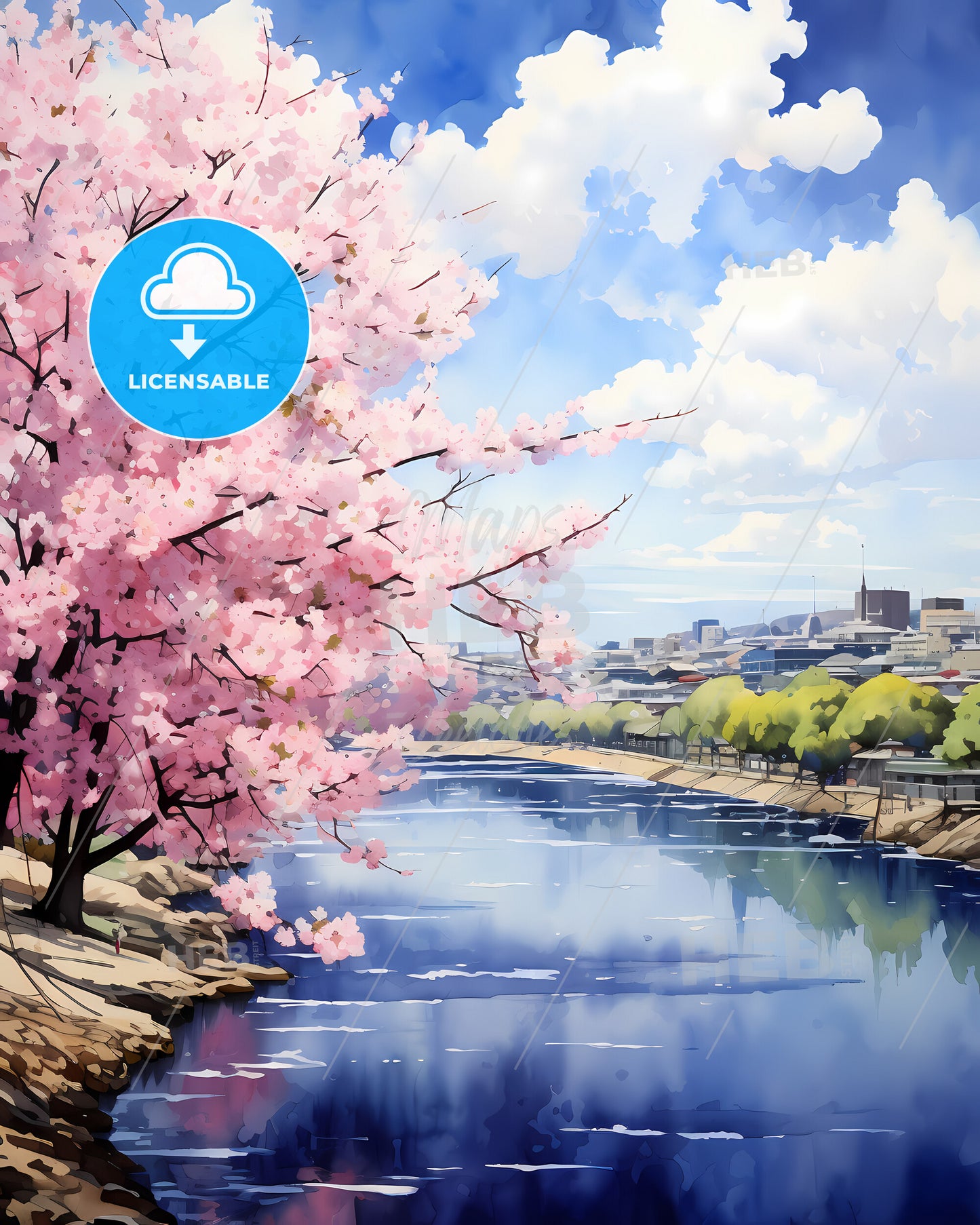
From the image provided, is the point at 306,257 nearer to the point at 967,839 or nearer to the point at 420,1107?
the point at 420,1107

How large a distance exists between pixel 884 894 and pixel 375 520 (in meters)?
24.4

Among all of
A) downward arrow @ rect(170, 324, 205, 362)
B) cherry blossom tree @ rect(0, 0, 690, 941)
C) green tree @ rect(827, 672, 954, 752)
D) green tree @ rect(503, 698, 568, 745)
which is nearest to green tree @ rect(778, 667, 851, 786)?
green tree @ rect(827, 672, 954, 752)

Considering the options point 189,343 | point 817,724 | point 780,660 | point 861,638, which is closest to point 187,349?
point 189,343

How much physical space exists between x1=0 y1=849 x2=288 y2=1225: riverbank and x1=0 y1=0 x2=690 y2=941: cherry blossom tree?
8.16 ft

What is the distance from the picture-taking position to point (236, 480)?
5.92 meters

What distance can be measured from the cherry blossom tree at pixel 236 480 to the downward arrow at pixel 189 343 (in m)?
0.50

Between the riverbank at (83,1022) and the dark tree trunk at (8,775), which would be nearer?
the dark tree trunk at (8,775)

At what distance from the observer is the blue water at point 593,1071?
9703mm

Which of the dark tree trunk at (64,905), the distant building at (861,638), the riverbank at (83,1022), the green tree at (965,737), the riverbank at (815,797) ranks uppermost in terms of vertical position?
the distant building at (861,638)

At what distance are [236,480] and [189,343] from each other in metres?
0.83

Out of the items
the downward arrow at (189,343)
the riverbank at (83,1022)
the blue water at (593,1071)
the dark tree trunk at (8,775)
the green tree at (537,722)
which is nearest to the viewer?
the downward arrow at (189,343)

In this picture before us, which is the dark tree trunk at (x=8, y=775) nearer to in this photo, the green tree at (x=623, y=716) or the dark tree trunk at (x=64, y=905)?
the dark tree trunk at (x=64, y=905)

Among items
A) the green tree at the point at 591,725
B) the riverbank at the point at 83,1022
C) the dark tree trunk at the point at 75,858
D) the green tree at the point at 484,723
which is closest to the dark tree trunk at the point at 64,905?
the dark tree trunk at the point at 75,858

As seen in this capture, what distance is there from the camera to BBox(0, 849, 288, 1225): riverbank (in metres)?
8.12
